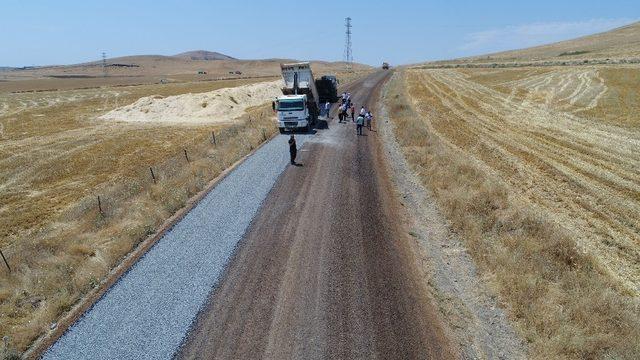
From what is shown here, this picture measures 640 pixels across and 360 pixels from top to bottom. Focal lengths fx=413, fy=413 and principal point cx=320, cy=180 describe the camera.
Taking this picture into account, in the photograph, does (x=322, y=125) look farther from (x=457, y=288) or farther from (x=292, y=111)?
(x=457, y=288)

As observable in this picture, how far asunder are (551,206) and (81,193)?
23994 millimetres

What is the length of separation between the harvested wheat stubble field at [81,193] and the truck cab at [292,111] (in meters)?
1.91

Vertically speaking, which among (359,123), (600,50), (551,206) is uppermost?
(600,50)

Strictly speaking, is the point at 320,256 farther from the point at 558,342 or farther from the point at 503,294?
the point at 558,342

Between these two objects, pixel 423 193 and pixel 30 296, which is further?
pixel 423 193

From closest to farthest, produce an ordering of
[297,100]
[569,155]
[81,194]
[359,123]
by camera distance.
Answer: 1. [81,194]
2. [569,155]
3. [359,123]
4. [297,100]

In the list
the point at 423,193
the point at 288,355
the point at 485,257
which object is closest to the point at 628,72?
the point at 423,193

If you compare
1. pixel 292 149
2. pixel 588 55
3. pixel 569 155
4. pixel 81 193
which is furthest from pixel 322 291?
pixel 588 55

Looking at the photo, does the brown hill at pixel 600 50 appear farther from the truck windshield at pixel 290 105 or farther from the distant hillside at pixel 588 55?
the truck windshield at pixel 290 105

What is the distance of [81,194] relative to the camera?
75.6 ft

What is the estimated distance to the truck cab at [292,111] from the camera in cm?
3209

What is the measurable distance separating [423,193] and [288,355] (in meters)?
12.1

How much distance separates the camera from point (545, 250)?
13.5 meters

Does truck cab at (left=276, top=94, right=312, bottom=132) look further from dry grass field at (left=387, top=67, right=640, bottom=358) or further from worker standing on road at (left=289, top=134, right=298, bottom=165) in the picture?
worker standing on road at (left=289, top=134, right=298, bottom=165)
